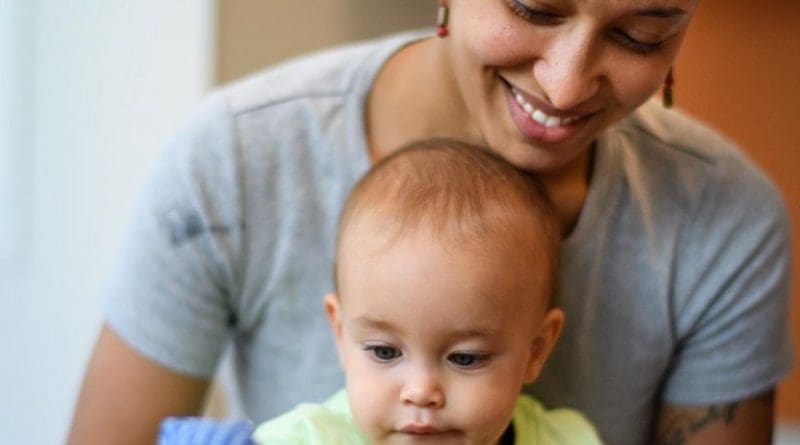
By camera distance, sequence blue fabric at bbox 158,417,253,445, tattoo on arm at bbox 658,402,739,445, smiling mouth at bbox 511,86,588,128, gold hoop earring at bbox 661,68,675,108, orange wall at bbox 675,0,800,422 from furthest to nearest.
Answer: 1. orange wall at bbox 675,0,800,422
2. tattoo on arm at bbox 658,402,739,445
3. gold hoop earring at bbox 661,68,675,108
4. smiling mouth at bbox 511,86,588,128
5. blue fabric at bbox 158,417,253,445

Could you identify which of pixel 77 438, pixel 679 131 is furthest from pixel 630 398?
pixel 77 438

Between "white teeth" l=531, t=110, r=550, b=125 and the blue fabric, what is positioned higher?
"white teeth" l=531, t=110, r=550, b=125

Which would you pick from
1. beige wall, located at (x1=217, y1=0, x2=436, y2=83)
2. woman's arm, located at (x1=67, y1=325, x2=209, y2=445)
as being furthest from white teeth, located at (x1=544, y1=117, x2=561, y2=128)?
beige wall, located at (x1=217, y1=0, x2=436, y2=83)

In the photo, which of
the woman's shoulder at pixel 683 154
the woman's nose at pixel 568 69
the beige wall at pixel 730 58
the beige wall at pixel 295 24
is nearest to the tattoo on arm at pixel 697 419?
the woman's shoulder at pixel 683 154

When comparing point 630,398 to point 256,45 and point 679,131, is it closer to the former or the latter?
point 679,131

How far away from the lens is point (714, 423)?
48.6 inches

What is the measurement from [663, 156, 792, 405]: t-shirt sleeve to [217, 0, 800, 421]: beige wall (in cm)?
51

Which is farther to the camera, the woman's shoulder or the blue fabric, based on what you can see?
the woman's shoulder

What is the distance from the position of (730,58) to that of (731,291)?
65 cm

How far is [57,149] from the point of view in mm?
1896

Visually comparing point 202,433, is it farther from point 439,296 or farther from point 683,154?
point 683,154

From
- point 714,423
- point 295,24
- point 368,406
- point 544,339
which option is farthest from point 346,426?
point 295,24

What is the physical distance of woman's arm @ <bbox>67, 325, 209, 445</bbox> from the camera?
45.4 inches

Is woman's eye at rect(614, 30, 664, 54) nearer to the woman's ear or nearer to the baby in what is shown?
the baby
